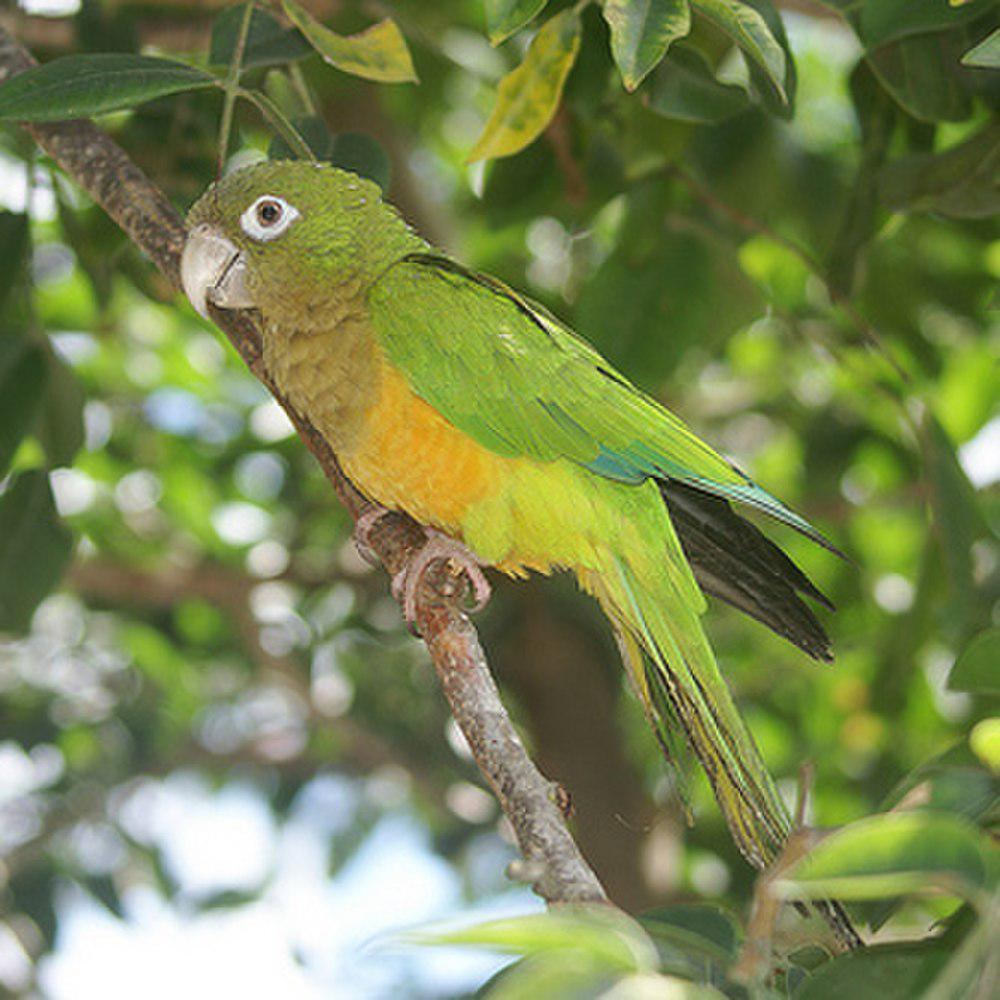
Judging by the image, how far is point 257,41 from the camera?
187 cm

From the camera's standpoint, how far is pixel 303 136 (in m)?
1.97

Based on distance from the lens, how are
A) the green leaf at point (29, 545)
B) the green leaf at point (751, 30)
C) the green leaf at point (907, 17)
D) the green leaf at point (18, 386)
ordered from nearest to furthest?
1. the green leaf at point (751, 30)
2. the green leaf at point (907, 17)
3. the green leaf at point (18, 386)
4. the green leaf at point (29, 545)

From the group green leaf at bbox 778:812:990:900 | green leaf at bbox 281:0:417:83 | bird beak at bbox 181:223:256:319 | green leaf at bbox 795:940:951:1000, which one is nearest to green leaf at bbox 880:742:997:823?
green leaf at bbox 795:940:951:1000

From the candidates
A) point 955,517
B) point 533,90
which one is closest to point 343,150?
point 533,90

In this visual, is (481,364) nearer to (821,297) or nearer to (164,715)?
(821,297)

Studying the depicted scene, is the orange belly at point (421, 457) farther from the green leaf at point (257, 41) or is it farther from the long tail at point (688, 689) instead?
the green leaf at point (257, 41)

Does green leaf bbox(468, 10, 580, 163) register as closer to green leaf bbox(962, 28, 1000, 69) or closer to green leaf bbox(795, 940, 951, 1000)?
green leaf bbox(962, 28, 1000, 69)

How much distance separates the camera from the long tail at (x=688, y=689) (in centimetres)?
163

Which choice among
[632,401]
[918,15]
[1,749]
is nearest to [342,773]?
[1,749]

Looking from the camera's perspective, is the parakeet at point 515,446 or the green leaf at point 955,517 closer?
the parakeet at point 515,446

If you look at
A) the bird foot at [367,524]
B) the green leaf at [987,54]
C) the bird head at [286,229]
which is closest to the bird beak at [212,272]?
the bird head at [286,229]

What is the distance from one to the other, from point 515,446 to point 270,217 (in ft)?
1.84

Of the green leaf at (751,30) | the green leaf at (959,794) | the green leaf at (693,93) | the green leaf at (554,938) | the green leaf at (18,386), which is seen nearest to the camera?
the green leaf at (554,938)

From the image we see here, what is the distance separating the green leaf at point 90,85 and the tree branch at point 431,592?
0.70 feet
